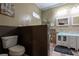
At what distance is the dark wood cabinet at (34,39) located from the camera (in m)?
1.51

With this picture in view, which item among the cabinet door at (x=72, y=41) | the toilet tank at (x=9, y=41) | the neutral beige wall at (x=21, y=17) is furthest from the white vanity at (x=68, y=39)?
the toilet tank at (x=9, y=41)

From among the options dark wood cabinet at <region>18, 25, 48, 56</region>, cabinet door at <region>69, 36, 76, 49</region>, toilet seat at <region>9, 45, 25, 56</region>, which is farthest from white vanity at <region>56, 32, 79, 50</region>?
toilet seat at <region>9, 45, 25, 56</region>

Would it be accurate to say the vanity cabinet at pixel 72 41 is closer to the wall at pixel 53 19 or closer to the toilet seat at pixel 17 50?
the wall at pixel 53 19

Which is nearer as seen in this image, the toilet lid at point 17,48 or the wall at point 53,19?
the wall at point 53,19

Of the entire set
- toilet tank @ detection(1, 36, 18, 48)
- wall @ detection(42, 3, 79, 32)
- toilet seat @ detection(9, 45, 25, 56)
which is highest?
wall @ detection(42, 3, 79, 32)

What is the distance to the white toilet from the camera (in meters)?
1.51

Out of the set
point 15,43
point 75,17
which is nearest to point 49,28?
point 75,17

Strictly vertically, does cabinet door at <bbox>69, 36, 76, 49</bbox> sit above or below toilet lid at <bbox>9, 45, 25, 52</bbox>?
above

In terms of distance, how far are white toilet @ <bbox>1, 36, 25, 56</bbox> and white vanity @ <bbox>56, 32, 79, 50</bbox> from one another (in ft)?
2.27

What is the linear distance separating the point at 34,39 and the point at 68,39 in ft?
2.01

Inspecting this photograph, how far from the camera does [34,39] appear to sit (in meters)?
1.60

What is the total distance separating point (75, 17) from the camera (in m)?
1.41

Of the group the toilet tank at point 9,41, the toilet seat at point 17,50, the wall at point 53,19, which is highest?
the wall at point 53,19

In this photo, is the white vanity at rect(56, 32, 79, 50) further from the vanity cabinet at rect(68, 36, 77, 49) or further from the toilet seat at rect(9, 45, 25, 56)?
the toilet seat at rect(9, 45, 25, 56)
